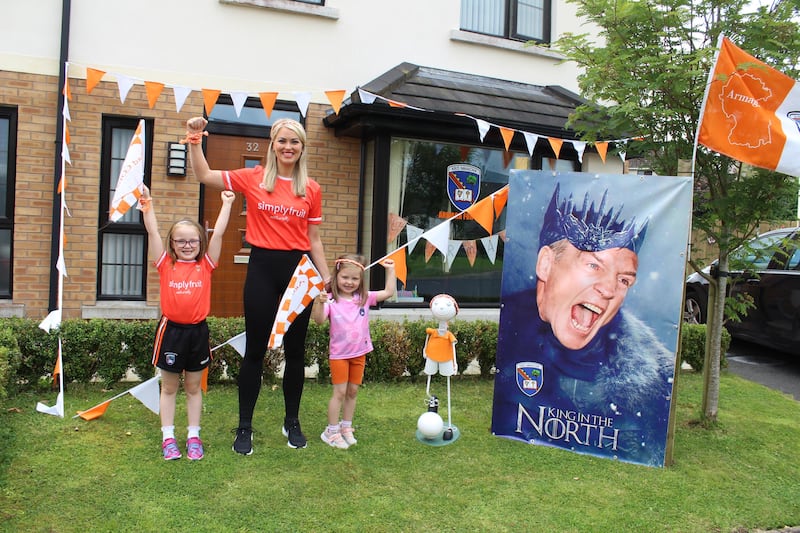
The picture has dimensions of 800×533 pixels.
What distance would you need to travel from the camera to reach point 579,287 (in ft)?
13.7

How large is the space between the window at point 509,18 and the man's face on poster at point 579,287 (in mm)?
5430

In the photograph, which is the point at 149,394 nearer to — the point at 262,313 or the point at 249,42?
the point at 262,313

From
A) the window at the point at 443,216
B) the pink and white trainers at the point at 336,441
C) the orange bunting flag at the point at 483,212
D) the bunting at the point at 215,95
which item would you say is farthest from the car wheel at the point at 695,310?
the pink and white trainers at the point at 336,441

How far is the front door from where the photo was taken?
7.44 m

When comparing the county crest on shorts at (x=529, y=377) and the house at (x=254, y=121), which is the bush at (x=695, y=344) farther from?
the county crest on shorts at (x=529, y=377)

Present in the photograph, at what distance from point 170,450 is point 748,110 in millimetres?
4277

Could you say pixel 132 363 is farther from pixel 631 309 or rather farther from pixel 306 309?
pixel 631 309

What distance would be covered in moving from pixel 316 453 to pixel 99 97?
5125 mm

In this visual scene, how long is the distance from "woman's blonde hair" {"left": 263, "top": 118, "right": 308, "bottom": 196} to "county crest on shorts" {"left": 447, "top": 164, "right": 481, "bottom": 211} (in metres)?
4.42

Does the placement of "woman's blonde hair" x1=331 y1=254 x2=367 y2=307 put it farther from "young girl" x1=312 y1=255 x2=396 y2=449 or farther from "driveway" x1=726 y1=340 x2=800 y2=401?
A: "driveway" x1=726 y1=340 x2=800 y2=401

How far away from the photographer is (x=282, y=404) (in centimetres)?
489

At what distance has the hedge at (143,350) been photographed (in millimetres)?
4836

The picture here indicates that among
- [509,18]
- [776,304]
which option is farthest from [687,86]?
[509,18]

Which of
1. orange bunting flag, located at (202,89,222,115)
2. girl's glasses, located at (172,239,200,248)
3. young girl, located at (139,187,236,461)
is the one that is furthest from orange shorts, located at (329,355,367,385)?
orange bunting flag, located at (202,89,222,115)
